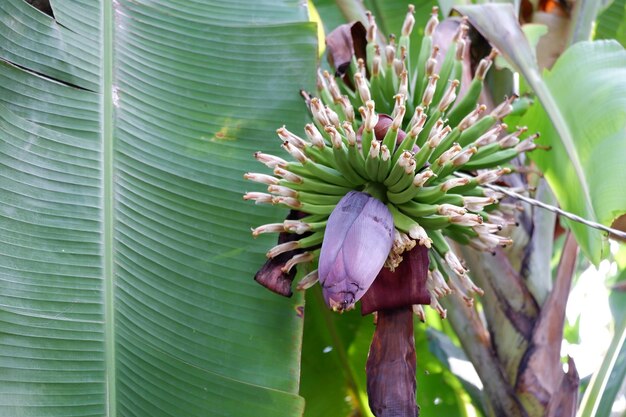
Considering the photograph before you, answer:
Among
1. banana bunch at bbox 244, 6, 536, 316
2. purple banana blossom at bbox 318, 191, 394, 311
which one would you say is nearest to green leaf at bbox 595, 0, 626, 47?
banana bunch at bbox 244, 6, 536, 316

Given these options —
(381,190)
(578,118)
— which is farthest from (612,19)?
(381,190)

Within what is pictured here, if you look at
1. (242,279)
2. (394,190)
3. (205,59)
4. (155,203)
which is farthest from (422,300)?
(205,59)

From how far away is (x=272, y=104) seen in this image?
4.37ft

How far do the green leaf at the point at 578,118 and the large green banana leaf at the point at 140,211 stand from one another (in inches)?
14.4

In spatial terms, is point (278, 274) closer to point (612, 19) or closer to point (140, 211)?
point (140, 211)

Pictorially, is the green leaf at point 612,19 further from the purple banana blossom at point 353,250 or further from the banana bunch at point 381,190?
the purple banana blossom at point 353,250

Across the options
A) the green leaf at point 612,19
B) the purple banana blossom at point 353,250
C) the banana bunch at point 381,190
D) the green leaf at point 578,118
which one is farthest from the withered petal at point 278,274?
the green leaf at point 612,19

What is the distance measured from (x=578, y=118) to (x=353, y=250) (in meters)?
0.48

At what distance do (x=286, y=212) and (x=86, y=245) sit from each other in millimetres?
333

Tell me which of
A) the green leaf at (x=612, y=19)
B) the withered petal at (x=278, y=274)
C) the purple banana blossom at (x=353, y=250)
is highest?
the green leaf at (x=612, y=19)

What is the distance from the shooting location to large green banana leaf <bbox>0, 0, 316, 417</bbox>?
111cm

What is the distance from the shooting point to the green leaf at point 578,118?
1.05m

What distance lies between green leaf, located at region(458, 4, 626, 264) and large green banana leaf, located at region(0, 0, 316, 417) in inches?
14.4

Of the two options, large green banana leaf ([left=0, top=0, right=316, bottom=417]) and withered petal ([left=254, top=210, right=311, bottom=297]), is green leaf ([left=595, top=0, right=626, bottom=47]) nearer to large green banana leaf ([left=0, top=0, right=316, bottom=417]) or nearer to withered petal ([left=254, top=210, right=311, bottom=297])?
large green banana leaf ([left=0, top=0, right=316, bottom=417])
